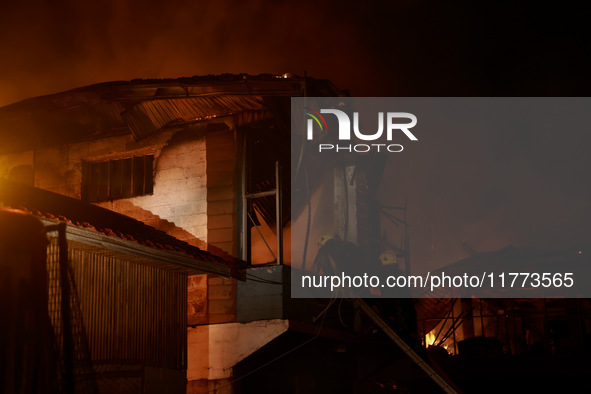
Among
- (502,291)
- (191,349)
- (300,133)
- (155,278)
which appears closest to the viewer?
(155,278)

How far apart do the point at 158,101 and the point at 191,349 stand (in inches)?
250

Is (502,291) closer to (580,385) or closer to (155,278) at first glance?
(580,385)

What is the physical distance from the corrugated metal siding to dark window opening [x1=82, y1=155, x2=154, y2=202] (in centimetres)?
392

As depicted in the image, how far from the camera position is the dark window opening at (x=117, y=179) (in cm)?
1672

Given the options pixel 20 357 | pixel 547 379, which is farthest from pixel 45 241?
pixel 547 379

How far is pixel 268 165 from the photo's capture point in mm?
17297

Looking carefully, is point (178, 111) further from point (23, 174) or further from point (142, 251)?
point (142, 251)

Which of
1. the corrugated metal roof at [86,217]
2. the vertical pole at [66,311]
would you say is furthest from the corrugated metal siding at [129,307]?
the vertical pole at [66,311]

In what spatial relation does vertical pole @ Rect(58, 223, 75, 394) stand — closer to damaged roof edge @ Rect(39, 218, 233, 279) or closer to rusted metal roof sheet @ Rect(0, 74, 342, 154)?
damaged roof edge @ Rect(39, 218, 233, 279)

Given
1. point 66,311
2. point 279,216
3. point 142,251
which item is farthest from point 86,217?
point 279,216

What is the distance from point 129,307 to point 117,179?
19.5 ft

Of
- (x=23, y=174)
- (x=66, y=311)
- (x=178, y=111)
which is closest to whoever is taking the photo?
(x=66, y=311)

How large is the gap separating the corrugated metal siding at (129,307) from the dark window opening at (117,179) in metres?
3.92

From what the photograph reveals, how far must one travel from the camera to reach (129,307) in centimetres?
1205
